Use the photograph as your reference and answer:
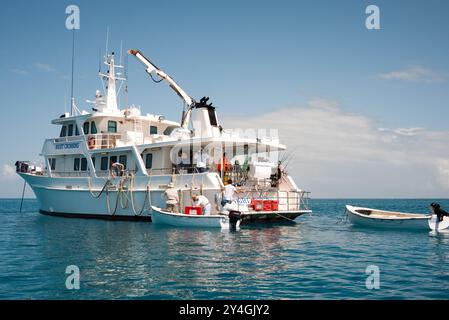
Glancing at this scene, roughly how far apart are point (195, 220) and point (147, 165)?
6206 millimetres

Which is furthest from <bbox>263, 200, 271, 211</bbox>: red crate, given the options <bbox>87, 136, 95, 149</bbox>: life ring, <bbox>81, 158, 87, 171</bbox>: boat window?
<bbox>81, 158, 87, 171</bbox>: boat window

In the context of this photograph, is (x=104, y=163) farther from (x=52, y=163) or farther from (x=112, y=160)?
(x=52, y=163)

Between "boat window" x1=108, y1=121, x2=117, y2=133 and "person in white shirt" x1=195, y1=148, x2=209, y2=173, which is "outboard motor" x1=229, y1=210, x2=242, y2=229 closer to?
"person in white shirt" x1=195, y1=148, x2=209, y2=173

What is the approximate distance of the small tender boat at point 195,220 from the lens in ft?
62.5

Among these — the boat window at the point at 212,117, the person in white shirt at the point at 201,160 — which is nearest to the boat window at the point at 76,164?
the person in white shirt at the point at 201,160

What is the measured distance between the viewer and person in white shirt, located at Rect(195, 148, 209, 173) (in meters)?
21.3

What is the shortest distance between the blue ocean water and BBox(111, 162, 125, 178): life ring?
5.77 meters

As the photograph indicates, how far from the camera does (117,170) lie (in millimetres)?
24562

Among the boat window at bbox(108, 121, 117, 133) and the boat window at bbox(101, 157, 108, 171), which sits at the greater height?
the boat window at bbox(108, 121, 117, 133)

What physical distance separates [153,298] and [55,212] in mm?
22261

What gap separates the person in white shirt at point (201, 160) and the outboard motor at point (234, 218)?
326 cm

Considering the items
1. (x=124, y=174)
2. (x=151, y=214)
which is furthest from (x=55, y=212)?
(x=151, y=214)

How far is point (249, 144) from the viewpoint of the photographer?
22.4 meters
